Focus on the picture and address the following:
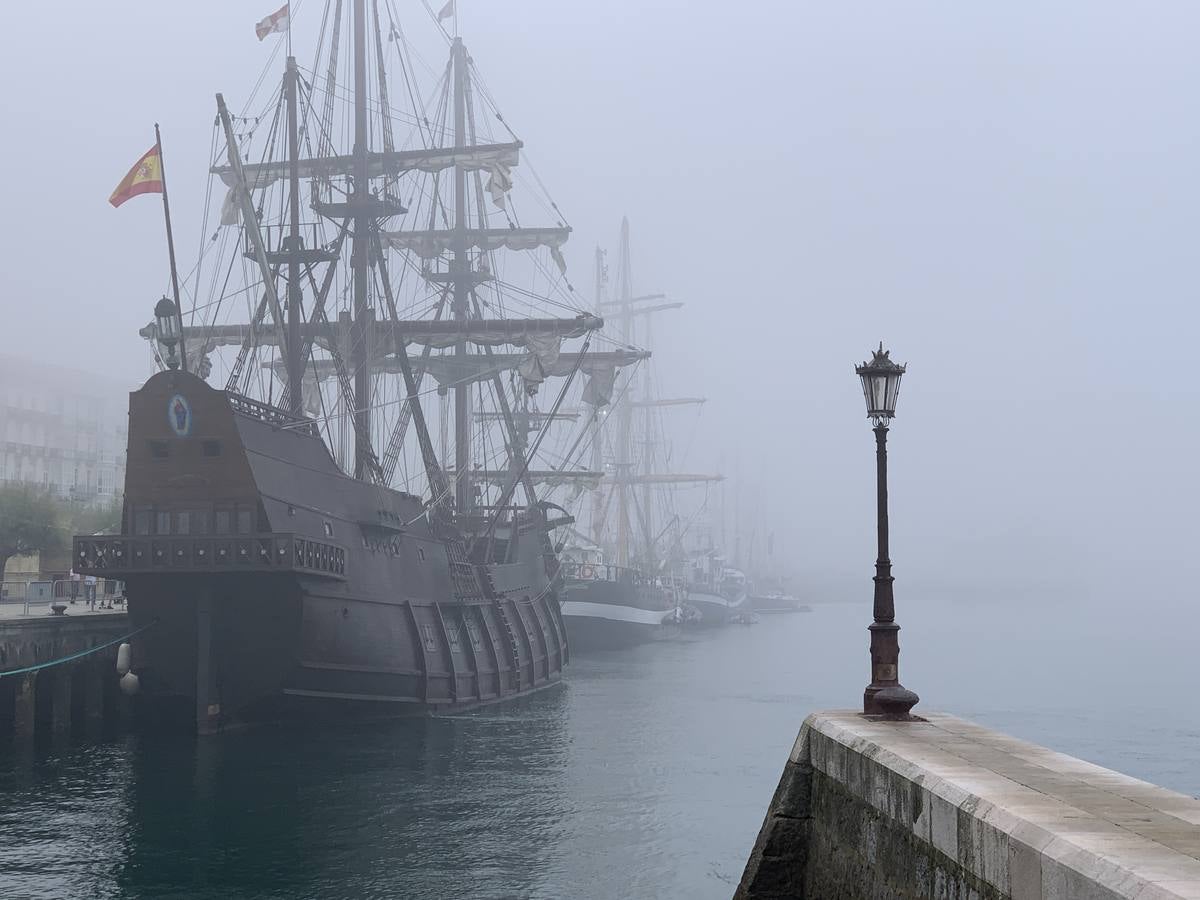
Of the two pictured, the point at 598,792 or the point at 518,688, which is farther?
the point at 518,688

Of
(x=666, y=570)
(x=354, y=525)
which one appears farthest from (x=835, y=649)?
(x=354, y=525)

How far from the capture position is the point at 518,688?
155 ft

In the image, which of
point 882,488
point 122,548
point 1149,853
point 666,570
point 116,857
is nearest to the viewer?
point 1149,853

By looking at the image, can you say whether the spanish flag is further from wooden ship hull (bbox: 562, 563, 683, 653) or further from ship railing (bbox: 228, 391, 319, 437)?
wooden ship hull (bbox: 562, 563, 683, 653)

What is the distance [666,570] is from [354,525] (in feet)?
298

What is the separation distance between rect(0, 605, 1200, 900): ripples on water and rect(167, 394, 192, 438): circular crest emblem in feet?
25.3

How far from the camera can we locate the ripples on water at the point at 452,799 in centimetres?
2044

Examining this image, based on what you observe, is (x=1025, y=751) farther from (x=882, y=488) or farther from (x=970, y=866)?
(x=882, y=488)

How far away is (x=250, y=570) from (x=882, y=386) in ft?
71.4

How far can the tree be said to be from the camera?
56.1 metres

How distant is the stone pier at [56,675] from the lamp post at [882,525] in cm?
2420

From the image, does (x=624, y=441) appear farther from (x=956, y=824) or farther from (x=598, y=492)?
(x=956, y=824)

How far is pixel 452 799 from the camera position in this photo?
26.6 m

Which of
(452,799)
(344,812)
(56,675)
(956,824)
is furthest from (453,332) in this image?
(956,824)
